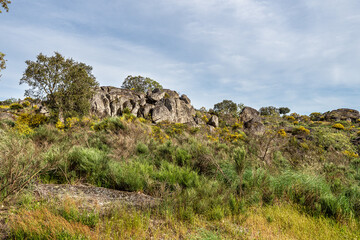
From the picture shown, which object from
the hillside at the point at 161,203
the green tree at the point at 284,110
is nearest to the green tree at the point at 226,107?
the green tree at the point at 284,110

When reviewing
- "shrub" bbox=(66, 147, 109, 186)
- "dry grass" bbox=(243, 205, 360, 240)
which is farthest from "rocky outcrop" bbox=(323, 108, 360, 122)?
"shrub" bbox=(66, 147, 109, 186)

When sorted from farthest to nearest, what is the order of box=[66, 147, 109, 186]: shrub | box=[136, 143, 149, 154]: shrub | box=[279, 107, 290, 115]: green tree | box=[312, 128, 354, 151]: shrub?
box=[279, 107, 290, 115]: green tree, box=[312, 128, 354, 151]: shrub, box=[136, 143, 149, 154]: shrub, box=[66, 147, 109, 186]: shrub

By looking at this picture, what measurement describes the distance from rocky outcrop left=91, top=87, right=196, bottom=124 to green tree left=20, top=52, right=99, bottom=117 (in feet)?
16.8

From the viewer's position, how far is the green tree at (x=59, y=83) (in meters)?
18.8

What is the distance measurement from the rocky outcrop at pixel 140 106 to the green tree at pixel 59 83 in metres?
5.13

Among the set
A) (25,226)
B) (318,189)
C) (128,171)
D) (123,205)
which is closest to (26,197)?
(25,226)

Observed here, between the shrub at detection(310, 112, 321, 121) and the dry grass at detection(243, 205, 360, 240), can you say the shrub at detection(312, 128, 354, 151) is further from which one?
the shrub at detection(310, 112, 321, 121)

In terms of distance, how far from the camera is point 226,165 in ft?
17.8

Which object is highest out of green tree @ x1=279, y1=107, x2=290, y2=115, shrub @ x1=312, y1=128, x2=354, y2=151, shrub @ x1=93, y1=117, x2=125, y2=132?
green tree @ x1=279, y1=107, x2=290, y2=115

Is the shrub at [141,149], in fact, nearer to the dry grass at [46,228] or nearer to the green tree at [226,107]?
the dry grass at [46,228]

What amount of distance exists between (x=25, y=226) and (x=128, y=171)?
224cm

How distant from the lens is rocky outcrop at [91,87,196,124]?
26562mm

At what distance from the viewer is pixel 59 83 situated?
63.8 feet

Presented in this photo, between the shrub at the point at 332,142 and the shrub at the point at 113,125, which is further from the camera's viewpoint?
the shrub at the point at 332,142
